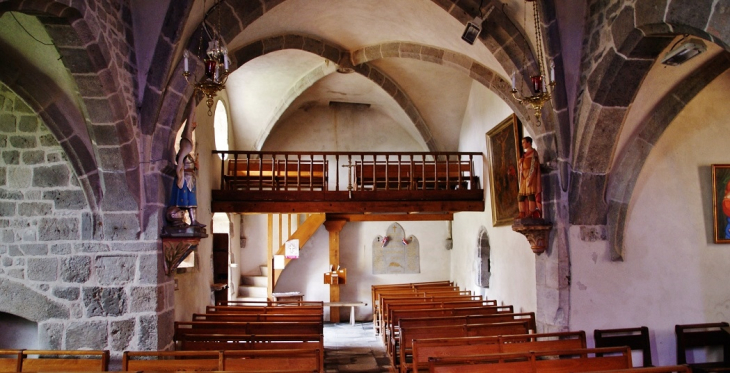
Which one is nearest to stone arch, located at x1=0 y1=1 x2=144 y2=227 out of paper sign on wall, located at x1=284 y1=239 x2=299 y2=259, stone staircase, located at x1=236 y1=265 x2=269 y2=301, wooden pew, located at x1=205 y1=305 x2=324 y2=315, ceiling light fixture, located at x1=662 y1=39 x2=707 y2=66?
wooden pew, located at x1=205 y1=305 x2=324 y2=315

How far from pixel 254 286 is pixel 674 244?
9.13 metres

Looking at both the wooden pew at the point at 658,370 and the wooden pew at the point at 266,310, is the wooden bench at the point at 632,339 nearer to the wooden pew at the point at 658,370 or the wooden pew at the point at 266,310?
the wooden pew at the point at 658,370

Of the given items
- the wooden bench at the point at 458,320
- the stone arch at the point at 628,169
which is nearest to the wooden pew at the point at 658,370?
the stone arch at the point at 628,169

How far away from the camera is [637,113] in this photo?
6.30 metres

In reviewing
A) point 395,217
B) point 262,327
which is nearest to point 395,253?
point 395,217

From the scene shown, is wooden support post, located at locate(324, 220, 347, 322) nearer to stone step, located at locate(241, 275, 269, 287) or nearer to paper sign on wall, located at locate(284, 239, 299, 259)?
paper sign on wall, located at locate(284, 239, 299, 259)

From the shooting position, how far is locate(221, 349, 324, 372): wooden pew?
502 cm

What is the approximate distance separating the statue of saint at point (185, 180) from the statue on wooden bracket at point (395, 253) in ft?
24.9

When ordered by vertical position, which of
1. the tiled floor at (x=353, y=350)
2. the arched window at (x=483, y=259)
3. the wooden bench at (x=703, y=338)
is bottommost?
the tiled floor at (x=353, y=350)

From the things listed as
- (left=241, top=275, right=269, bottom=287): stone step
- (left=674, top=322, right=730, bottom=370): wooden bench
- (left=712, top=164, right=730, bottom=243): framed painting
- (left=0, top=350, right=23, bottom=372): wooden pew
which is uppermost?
(left=712, top=164, right=730, bottom=243): framed painting

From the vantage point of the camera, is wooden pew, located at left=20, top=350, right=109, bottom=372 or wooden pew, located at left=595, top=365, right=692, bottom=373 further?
wooden pew, located at left=20, top=350, right=109, bottom=372

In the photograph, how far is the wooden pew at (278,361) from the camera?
502 centimetres

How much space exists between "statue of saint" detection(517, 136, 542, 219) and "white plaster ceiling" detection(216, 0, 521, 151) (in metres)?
1.17

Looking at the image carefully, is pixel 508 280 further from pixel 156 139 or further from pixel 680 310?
pixel 156 139
